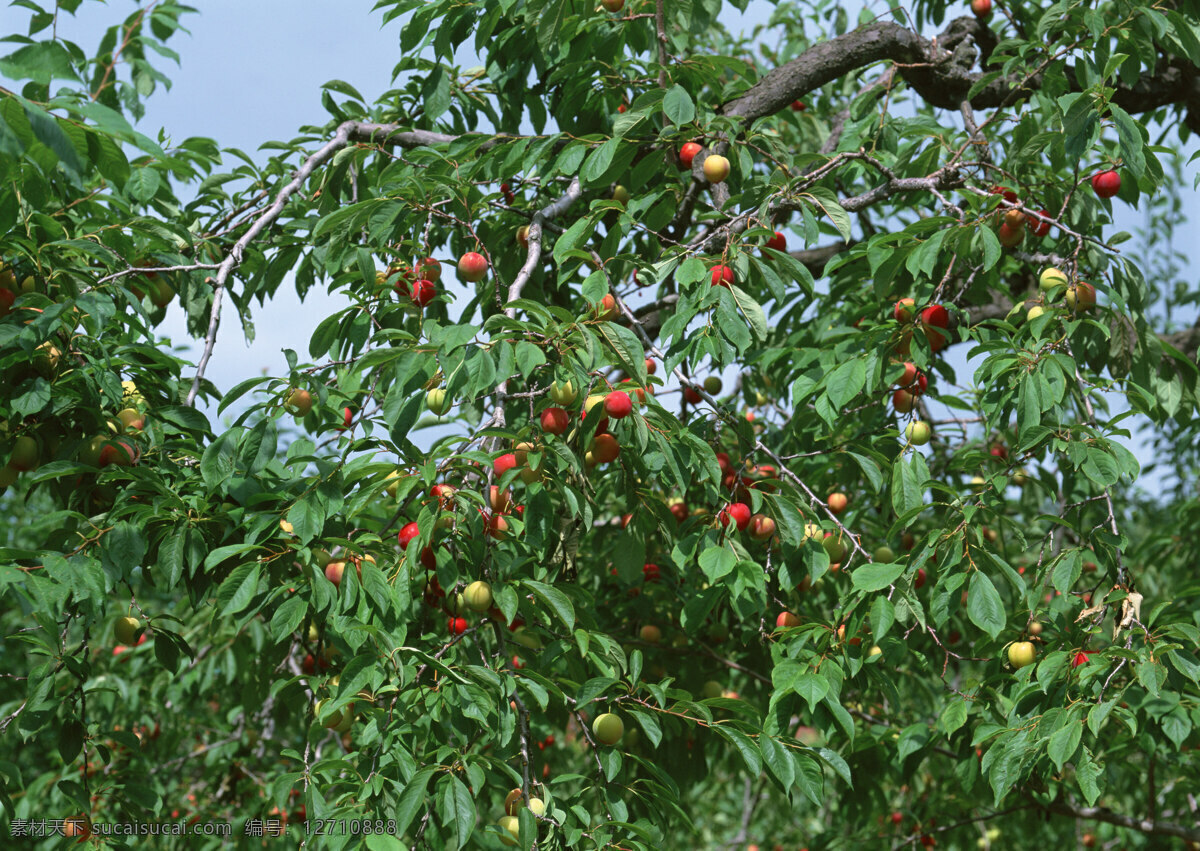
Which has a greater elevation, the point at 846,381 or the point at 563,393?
the point at 563,393

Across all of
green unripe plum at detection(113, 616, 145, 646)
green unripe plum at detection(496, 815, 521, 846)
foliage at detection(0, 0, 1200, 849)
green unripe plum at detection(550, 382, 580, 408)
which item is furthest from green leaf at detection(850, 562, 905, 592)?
green unripe plum at detection(113, 616, 145, 646)

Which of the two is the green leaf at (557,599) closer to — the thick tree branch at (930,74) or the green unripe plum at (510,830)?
the green unripe plum at (510,830)

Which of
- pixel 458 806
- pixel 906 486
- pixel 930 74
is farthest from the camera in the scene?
pixel 930 74

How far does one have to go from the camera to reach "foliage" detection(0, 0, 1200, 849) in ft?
5.38

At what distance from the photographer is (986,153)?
2.31 metres

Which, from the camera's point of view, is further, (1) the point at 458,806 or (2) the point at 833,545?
(2) the point at 833,545

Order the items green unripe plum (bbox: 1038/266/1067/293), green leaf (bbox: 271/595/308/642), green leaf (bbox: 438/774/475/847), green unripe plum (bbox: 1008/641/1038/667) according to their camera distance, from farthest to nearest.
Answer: green unripe plum (bbox: 1038/266/1067/293)
green unripe plum (bbox: 1008/641/1038/667)
green leaf (bbox: 271/595/308/642)
green leaf (bbox: 438/774/475/847)

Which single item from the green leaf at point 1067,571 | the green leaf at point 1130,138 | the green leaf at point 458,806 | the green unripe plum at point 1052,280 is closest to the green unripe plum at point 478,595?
the green leaf at point 458,806

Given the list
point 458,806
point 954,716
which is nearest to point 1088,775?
point 954,716

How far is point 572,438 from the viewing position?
1.78 meters

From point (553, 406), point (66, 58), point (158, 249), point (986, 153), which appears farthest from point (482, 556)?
point (986, 153)

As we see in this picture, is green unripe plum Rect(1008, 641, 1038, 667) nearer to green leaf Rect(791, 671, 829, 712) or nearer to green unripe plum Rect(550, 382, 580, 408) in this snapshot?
green leaf Rect(791, 671, 829, 712)

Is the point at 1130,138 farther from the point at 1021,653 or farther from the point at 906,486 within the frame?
the point at 1021,653

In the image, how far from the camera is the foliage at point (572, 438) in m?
1.64
